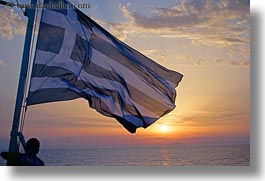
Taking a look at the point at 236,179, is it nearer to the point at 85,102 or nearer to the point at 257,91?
the point at 257,91

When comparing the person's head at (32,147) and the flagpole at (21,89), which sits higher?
the flagpole at (21,89)

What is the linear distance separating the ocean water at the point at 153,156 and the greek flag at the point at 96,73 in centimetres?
18

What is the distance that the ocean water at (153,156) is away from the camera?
3195 mm

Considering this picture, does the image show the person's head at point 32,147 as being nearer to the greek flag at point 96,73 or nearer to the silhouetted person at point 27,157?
the silhouetted person at point 27,157

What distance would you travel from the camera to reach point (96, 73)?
10.5ft

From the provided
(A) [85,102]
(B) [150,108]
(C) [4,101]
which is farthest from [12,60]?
(B) [150,108]

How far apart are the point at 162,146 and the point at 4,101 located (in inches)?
39.0

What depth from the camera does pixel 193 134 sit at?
11.2ft

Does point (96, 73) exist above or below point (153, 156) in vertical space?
above

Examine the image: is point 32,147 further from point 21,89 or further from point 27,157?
point 21,89

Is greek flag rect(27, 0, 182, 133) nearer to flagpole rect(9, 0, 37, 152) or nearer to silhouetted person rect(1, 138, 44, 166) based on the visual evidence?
flagpole rect(9, 0, 37, 152)

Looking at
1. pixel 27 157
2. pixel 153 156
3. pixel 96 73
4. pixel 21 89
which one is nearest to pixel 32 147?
pixel 27 157

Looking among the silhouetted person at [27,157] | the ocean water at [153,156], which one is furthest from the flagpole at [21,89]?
the ocean water at [153,156]

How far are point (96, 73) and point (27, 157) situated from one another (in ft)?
2.04
